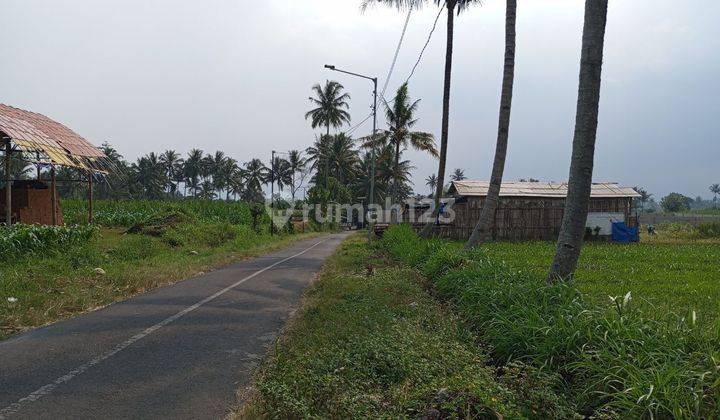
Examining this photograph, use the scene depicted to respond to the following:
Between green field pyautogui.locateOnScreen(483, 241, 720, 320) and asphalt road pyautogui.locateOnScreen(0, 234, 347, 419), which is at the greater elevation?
green field pyautogui.locateOnScreen(483, 241, 720, 320)

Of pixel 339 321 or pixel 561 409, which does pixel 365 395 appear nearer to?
pixel 561 409

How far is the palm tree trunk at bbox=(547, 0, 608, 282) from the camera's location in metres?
6.09

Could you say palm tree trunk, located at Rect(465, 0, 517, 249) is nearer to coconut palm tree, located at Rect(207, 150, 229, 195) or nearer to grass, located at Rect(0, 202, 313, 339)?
grass, located at Rect(0, 202, 313, 339)

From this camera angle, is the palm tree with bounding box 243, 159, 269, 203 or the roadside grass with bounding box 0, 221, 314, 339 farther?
the palm tree with bounding box 243, 159, 269, 203

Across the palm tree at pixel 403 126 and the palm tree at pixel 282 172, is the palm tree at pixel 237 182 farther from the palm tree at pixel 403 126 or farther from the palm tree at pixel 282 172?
the palm tree at pixel 403 126

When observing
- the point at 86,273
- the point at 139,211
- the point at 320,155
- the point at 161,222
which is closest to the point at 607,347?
the point at 86,273

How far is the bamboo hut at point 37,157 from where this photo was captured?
15.5 metres

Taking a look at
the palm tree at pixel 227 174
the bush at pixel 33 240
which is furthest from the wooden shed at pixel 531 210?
the palm tree at pixel 227 174

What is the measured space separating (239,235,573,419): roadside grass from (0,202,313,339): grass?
399cm

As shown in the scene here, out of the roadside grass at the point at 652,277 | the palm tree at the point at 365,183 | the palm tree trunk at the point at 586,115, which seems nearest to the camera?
the palm tree trunk at the point at 586,115

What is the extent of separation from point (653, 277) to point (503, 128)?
203 inches

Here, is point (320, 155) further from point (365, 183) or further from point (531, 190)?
point (531, 190)

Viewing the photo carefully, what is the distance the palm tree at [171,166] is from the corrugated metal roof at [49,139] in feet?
243

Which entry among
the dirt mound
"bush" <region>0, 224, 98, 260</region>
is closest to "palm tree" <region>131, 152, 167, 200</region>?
the dirt mound
